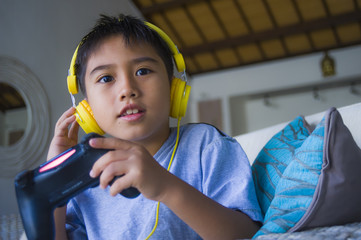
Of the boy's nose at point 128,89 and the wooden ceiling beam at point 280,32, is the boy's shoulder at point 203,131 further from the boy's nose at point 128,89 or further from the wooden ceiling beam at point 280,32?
the wooden ceiling beam at point 280,32

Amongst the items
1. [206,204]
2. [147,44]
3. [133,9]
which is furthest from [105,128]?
[133,9]

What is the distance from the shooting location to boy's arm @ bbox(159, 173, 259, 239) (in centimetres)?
61

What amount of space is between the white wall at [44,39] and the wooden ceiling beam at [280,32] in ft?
7.93

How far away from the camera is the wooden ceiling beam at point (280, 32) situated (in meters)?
5.75

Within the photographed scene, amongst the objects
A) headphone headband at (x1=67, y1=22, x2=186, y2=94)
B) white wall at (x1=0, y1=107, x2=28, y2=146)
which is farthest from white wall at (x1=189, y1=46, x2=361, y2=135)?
headphone headband at (x1=67, y1=22, x2=186, y2=94)

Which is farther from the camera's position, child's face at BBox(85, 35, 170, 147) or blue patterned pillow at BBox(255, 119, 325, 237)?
child's face at BBox(85, 35, 170, 147)

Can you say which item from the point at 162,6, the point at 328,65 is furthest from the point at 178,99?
the point at 328,65

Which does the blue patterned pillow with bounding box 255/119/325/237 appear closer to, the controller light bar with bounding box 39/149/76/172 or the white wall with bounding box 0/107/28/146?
the controller light bar with bounding box 39/149/76/172

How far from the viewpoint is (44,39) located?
417cm

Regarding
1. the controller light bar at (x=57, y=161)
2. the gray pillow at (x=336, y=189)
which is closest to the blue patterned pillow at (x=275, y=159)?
the gray pillow at (x=336, y=189)

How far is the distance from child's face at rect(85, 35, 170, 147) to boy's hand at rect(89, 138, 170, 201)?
23 cm

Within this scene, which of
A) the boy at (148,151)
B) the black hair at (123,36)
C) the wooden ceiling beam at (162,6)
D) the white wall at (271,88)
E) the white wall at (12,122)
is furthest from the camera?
the white wall at (271,88)

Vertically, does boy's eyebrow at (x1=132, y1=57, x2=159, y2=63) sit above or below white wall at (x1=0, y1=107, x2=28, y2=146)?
below

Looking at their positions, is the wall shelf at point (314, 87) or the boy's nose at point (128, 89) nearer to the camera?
the boy's nose at point (128, 89)
